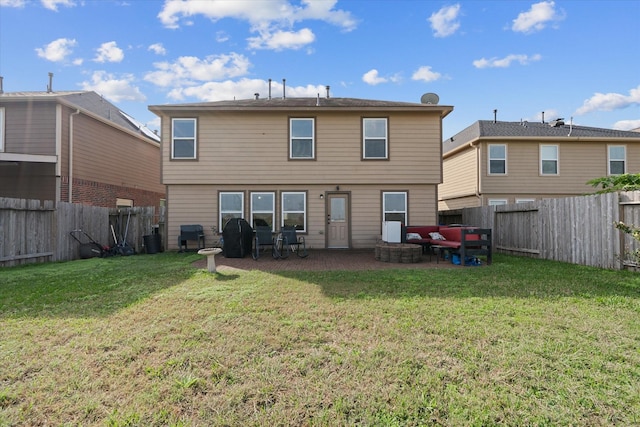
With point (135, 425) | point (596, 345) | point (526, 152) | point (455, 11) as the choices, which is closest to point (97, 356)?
point (135, 425)

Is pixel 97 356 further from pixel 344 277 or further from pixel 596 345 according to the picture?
pixel 596 345

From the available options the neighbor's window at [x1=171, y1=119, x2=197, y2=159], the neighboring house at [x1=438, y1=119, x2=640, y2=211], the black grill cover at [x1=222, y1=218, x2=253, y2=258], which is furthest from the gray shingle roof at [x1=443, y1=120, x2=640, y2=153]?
the neighbor's window at [x1=171, y1=119, x2=197, y2=159]

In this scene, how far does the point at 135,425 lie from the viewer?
2.06 m

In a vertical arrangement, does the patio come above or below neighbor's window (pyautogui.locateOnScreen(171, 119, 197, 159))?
below

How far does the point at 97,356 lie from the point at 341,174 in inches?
362

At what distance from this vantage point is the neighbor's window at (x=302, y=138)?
11289 millimetres

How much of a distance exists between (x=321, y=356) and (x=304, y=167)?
8863 millimetres

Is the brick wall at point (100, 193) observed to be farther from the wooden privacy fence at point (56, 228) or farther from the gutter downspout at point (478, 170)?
the gutter downspout at point (478, 170)

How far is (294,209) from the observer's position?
444 inches

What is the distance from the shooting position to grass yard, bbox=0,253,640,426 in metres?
2.17

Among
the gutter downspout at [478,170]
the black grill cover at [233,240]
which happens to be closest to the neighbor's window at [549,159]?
the gutter downspout at [478,170]

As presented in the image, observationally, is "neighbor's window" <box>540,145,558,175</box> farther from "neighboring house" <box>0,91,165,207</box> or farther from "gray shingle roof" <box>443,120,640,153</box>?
"neighboring house" <box>0,91,165,207</box>

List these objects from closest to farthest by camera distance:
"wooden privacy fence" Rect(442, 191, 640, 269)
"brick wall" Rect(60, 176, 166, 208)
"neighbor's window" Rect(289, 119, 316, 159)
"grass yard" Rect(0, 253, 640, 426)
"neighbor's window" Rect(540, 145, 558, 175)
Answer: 1. "grass yard" Rect(0, 253, 640, 426)
2. "wooden privacy fence" Rect(442, 191, 640, 269)
3. "neighbor's window" Rect(289, 119, 316, 159)
4. "brick wall" Rect(60, 176, 166, 208)
5. "neighbor's window" Rect(540, 145, 558, 175)

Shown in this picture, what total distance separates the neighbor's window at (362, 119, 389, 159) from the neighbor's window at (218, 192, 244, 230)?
15.8 ft
